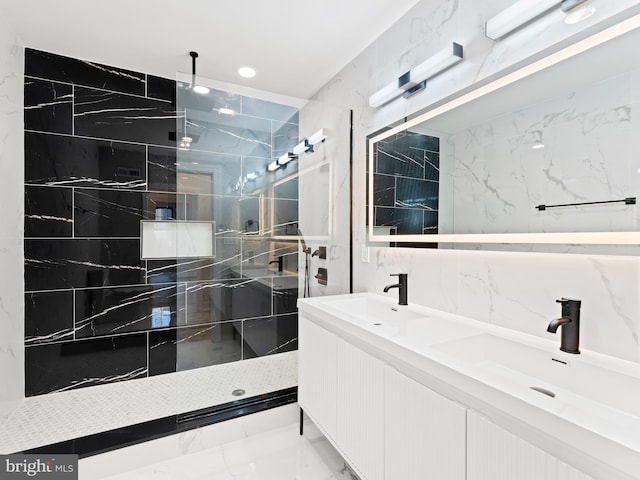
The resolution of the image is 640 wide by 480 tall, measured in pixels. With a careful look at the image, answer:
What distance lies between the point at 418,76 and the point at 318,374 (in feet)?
5.49

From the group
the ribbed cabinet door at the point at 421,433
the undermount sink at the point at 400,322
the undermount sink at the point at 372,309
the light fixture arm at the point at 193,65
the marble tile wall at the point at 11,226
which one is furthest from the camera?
the light fixture arm at the point at 193,65

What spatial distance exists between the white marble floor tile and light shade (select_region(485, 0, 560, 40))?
218cm

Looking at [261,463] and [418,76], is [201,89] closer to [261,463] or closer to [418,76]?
[418,76]

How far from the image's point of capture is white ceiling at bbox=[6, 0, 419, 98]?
1.90 m

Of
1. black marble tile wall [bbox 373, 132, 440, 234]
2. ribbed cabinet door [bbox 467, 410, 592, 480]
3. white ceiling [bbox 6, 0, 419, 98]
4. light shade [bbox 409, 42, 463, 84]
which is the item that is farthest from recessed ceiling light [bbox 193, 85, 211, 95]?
ribbed cabinet door [bbox 467, 410, 592, 480]

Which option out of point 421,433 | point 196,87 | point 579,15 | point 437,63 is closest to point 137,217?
point 196,87

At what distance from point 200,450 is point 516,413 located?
1784 millimetres

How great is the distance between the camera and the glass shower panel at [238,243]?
7.89 ft

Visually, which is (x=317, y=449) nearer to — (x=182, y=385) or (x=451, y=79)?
(x=182, y=385)

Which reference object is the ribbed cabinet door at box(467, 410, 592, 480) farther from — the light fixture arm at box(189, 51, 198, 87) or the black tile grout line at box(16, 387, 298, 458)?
the light fixture arm at box(189, 51, 198, 87)

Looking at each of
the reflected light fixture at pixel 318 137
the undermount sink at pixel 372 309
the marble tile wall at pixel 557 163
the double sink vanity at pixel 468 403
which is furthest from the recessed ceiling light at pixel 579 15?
the reflected light fixture at pixel 318 137

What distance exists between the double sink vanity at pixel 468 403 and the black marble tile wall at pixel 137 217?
3.87ft

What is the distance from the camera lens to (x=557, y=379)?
1.07m

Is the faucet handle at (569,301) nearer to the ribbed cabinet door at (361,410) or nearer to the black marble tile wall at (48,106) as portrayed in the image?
the ribbed cabinet door at (361,410)
